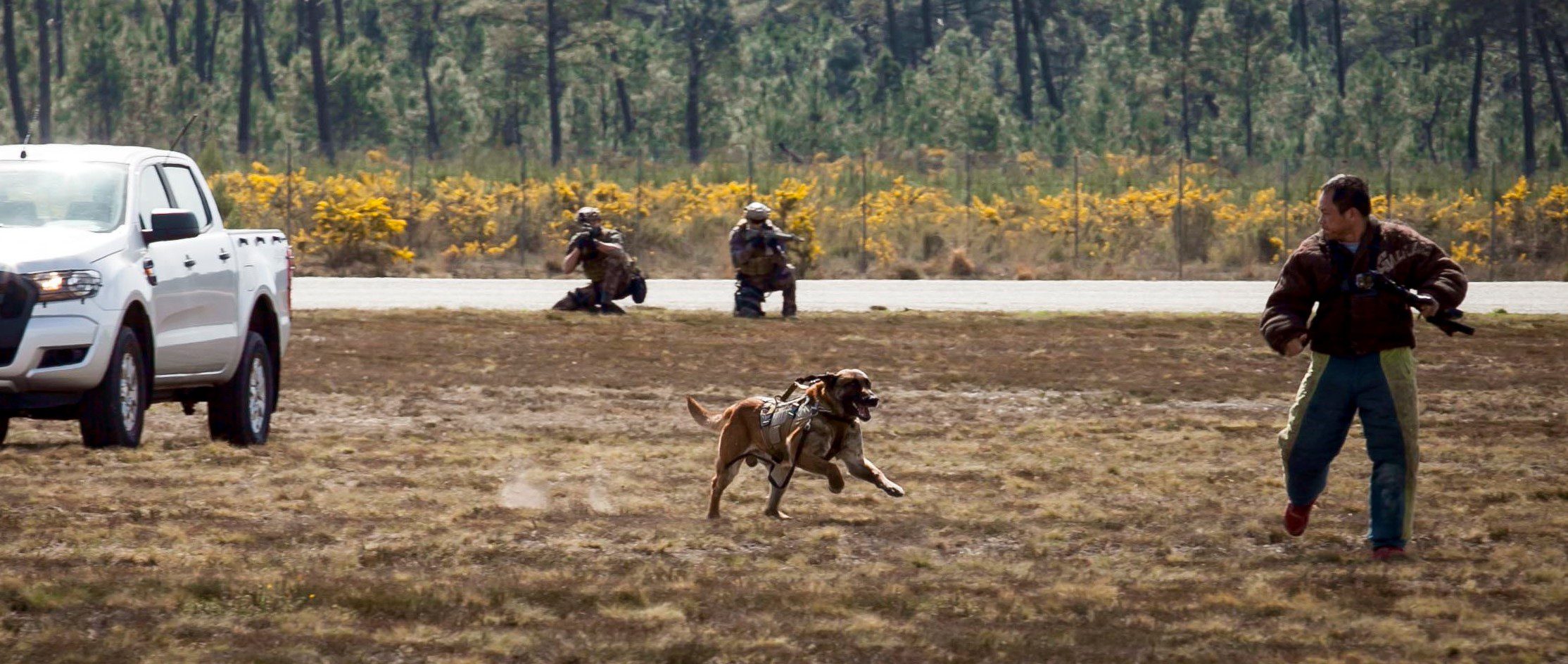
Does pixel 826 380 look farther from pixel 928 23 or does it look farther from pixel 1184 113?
pixel 928 23

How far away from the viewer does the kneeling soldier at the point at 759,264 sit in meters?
22.5

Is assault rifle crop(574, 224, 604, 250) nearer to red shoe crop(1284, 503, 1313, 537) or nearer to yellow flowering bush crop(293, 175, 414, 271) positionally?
yellow flowering bush crop(293, 175, 414, 271)

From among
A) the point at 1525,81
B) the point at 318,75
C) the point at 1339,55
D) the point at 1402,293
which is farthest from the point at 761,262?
the point at 1339,55

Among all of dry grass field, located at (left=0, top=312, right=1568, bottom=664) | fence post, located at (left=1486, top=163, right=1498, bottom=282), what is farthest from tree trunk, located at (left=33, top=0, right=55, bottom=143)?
dry grass field, located at (left=0, top=312, right=1568, bottom=664)

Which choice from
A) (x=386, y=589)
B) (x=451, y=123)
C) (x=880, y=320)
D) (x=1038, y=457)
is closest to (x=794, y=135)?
(x=451, y=123)

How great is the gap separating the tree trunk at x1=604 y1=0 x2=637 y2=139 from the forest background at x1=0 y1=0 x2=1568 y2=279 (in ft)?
Result: 0.71

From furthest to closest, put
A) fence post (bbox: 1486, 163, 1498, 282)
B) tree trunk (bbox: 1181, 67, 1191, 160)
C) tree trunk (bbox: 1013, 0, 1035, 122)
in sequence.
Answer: tree trunk (bbox: 1013, 0, 1035, 122)
tree trunk (bbox: 1181, 67, 1191, 160)
fence post (bbox: 1486, 163, 1498, 282)

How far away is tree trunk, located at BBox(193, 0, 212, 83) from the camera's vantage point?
77875 mm

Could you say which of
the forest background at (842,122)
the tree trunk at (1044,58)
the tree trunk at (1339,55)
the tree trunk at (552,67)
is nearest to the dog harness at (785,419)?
the forest background at (842,122)

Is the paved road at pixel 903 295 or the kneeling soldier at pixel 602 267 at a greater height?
the kneeling soldier at pixel 602 267

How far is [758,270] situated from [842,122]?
46.8 m

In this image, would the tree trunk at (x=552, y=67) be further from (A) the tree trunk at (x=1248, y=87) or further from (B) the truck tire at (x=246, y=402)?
(B) the truck tire at (x=246, y=402)

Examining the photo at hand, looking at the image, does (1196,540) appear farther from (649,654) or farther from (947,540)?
(649,654)

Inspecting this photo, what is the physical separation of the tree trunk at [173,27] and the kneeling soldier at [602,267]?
58819 millimetres
